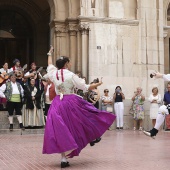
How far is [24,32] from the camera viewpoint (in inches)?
898

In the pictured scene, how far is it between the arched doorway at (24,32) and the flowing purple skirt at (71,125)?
14762mm

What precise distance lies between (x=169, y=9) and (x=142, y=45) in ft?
13.5

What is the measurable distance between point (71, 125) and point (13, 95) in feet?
23.2

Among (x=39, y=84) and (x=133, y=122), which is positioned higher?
(x=39, y=84)

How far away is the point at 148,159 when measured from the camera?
26.3 ft

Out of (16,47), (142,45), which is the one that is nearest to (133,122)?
(142,45)

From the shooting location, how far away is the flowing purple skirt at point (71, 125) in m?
7.21

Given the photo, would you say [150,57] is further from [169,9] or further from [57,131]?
[57,131]

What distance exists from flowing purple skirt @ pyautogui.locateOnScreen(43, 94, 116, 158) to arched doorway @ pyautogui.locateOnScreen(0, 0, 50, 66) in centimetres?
1476

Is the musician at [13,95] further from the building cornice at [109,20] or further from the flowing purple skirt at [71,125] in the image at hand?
the flowing purple skirt at [71,125]

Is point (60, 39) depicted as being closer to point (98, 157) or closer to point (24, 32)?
point (24, 32)

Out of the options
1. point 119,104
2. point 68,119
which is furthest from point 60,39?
point 68,119

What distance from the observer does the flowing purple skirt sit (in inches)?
284

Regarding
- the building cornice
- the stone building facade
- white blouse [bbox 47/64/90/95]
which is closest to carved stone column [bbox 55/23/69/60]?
the stone building facade
